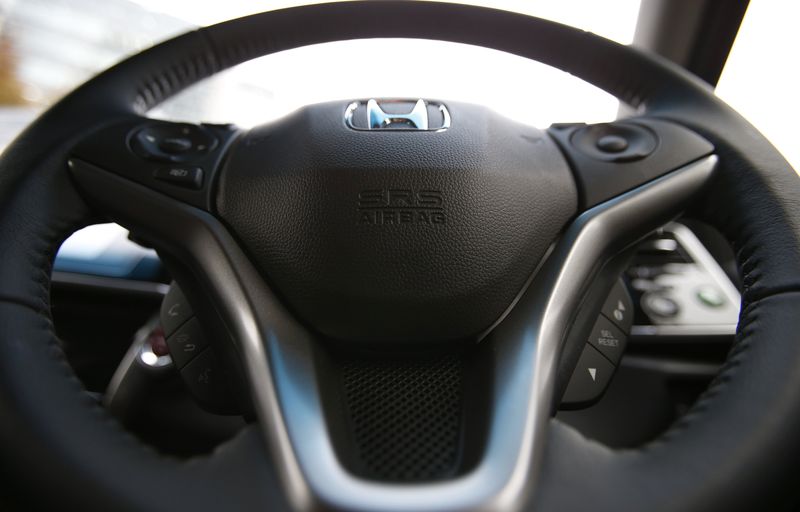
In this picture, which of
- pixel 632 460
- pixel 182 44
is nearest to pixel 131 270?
pixel 182 44

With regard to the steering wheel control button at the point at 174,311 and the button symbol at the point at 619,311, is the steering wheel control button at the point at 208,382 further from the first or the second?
the button symbol at the point at 619,311

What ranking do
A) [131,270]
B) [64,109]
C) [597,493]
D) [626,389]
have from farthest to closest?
1. [131,270]
2. [626,389]
3. [64,109]
4. [597,493]

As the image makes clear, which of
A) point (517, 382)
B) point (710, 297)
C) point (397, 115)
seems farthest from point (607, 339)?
point (710, 297)

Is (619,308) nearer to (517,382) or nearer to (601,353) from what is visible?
(601,353)

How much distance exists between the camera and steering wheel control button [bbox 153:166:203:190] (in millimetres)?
520

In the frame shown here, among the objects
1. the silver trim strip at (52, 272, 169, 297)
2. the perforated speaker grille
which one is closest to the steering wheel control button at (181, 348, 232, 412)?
the perforated speaker grille

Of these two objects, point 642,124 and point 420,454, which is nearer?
point 420,454

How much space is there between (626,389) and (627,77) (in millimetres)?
440

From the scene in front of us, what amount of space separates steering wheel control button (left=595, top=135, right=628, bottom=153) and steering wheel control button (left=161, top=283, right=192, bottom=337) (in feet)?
1.23

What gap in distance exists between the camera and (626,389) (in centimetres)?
87

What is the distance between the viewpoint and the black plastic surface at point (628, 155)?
530mm

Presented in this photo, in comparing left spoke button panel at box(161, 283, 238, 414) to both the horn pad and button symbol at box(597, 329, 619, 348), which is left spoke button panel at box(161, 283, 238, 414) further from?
button symbol at box(597, 329, 619, 348)

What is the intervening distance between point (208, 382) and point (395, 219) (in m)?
0.19

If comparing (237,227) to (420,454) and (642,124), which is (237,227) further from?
(642,124)
